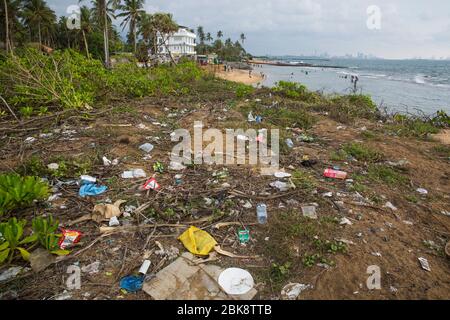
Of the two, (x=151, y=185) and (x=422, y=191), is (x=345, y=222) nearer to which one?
(x=422, y=191)

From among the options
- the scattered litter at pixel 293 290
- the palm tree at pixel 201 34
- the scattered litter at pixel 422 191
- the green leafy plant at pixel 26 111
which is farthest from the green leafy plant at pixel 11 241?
the palm tree at pixel 201 34

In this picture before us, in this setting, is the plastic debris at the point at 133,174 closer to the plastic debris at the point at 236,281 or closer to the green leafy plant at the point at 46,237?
the green leafy plant at the point at 46,237

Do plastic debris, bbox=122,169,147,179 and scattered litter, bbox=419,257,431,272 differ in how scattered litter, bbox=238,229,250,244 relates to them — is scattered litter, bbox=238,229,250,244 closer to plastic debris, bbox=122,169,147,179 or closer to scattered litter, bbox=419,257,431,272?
scattered litter, bbox=419,257,431,272

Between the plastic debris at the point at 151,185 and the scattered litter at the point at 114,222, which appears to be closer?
the scattered litter at the point at 114,222

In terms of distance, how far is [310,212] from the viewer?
A: 2623 mm

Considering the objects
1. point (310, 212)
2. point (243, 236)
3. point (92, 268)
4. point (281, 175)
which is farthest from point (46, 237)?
point (281, 175)

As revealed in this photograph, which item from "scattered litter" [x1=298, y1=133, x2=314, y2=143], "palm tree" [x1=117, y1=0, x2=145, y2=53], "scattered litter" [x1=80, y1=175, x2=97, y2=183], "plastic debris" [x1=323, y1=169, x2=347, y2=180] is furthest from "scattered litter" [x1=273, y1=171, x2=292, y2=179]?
"palm tree" [x1=117, y1=0, x2=145, y2=53]

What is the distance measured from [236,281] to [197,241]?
47cm

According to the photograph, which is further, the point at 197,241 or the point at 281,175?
the point at 281,175

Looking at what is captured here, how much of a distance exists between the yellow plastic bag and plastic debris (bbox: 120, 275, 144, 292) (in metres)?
0.43

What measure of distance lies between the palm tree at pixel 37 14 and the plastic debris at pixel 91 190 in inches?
1030

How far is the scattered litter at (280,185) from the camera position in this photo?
3047 millimetres

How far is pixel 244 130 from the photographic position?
16.3ft
